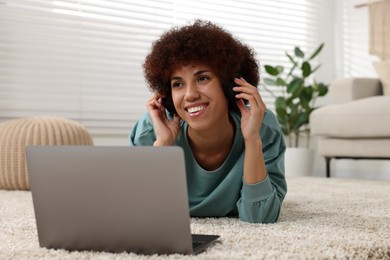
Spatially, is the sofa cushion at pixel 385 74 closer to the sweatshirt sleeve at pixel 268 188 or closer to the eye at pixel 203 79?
the sweatshirt sleeve at pixel 268 188

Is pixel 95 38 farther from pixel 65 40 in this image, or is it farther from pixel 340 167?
pixel 340 167

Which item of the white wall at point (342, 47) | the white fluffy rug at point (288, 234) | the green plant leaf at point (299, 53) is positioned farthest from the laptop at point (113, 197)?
the white wall at point (342, 47)

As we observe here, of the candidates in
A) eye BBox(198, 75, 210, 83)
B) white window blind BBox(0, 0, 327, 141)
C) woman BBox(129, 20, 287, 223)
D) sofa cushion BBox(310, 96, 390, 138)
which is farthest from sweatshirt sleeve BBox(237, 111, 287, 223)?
white window blind BBox(0, 0, 327, 141)

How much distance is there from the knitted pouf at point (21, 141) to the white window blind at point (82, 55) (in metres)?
0.58

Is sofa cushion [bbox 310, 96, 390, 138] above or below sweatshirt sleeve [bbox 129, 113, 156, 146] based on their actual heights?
below

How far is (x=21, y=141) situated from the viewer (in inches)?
87.4

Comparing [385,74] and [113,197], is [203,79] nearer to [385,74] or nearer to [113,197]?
[113,197]

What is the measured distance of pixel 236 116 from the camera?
1.30 meters

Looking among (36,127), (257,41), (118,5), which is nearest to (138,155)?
(36,127)

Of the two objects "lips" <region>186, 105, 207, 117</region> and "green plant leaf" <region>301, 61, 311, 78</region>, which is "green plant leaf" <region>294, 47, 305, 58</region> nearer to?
"green plant leaf" <region>301, 61, 311, 78</region>

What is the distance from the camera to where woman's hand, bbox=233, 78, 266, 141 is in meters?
1.18

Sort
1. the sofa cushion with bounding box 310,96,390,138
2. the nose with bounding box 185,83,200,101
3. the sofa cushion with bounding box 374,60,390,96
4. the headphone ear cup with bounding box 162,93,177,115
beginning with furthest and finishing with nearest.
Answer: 1. the sofa cushion with bounding box 374,60,390,96
2. the sofa cushion with bounding box 310,96,390,138
3. the headphone ear cup with bounding box 162,93,177,115
4. the nose with bounding box 185,83,200,101

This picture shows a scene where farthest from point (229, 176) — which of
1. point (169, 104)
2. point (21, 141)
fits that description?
point (21, 141)

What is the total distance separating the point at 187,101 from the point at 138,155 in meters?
0.37
